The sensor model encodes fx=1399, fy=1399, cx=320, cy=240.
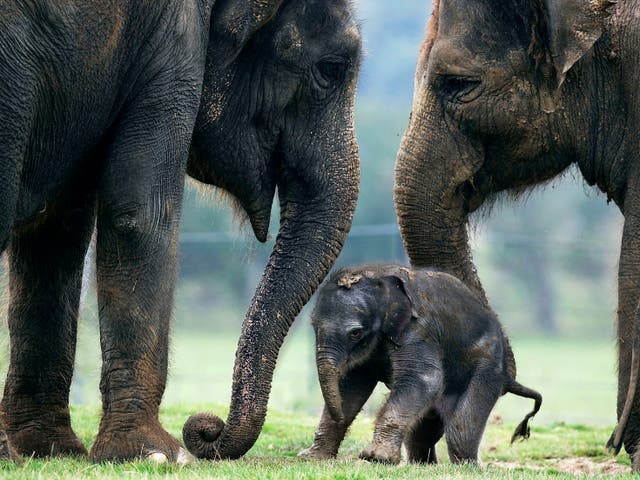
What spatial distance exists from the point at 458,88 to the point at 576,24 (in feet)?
2.63

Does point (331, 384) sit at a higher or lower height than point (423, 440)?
higher

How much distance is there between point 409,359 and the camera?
7121mm

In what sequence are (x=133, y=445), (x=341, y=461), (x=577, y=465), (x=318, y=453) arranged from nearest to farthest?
(x=133, y=445) → (x=341, y=461) → (x=318, y=453) → (x=577, y=465)

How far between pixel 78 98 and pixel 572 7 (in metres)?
2.90

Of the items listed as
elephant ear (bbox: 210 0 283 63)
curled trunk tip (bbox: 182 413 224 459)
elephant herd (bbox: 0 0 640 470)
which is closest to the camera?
elephant herd (bbox: 0 0 640 470)

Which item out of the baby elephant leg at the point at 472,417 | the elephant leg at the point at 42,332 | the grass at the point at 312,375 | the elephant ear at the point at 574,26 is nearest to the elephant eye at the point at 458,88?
the elephant ear at the point at 574,26

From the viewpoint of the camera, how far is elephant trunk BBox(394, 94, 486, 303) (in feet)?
26.0

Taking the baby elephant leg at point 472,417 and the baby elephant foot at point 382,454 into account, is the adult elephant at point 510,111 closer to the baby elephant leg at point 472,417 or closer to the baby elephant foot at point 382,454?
the baby elephant leg at point 472,417

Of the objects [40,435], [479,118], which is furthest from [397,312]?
[40,435]

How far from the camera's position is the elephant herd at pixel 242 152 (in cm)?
614

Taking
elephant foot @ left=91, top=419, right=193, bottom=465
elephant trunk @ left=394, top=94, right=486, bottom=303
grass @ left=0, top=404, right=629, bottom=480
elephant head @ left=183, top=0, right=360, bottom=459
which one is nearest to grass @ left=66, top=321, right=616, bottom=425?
grass @ left=0, top=404, right=629, bottom=480

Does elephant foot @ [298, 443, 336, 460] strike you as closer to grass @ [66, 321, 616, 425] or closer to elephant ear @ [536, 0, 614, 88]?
elephant ear @ [536, 0, 614, 88]

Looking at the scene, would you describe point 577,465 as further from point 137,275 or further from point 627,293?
point 137,275

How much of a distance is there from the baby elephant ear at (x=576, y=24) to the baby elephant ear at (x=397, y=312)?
1.54 meters
